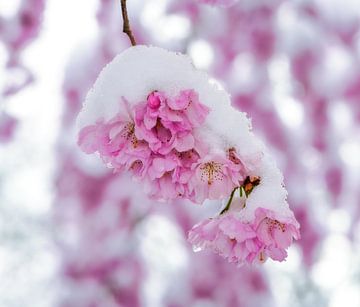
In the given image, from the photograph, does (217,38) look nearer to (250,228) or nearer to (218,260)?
(218,260)

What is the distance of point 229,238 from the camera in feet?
3.07

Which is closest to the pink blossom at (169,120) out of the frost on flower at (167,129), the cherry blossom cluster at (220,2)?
the frost on flower at (167,129)

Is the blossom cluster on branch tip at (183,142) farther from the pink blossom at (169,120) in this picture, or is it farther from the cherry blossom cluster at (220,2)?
the cherry blossom cluster at (220,2)

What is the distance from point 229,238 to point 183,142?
0.59 feet

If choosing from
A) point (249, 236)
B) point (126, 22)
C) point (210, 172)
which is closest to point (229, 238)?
point (249, 236)

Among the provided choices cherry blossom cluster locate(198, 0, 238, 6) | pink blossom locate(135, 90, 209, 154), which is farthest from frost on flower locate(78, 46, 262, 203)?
cherry blossom cluster locate(198, 0, 238, 6)

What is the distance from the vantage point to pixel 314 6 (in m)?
3.23

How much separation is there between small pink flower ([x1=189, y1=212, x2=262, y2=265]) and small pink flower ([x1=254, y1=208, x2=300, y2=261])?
0.01 metres

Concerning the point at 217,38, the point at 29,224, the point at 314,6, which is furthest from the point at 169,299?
the point at 29,224

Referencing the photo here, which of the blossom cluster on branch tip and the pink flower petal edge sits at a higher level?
the blossom cluster on branch tip

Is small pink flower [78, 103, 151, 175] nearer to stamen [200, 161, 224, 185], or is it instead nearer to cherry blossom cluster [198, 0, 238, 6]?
stamen [200, 161, 224, 185]

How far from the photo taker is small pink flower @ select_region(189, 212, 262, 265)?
91cm

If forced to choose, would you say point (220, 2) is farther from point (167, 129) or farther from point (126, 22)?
point (167, 129)

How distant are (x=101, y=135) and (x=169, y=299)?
109 inches
